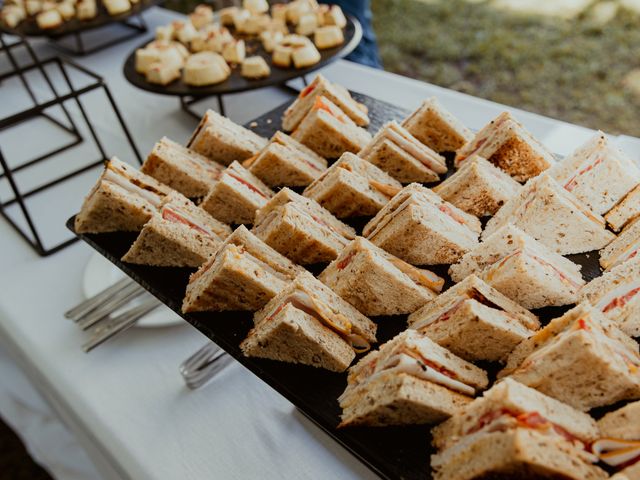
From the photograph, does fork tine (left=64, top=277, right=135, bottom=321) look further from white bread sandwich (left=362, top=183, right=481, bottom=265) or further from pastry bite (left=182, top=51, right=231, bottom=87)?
pastry bite (left=182, top=51, right=231, bottom=87)

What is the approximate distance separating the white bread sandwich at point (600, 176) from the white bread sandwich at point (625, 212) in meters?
0.03

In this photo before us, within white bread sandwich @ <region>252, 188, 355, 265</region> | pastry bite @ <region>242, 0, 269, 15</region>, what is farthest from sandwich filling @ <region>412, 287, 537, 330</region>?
pastry bite @ <region>242, 0, 269, 15</region>

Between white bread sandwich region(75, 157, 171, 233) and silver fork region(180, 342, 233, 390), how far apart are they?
54cm

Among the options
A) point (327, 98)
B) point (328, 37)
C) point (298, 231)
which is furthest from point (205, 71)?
point (298, 231)

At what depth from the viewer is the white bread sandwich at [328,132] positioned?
2.37 metres

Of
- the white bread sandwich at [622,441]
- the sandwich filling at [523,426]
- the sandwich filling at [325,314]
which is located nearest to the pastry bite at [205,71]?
the sandwich filling at [325,314]

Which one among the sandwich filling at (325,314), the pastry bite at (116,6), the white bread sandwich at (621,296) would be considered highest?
the white bread sandwich at (621,296)

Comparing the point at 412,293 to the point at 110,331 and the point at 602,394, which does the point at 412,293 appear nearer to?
the point at 602,394

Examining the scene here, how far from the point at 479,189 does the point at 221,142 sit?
111 centimetres

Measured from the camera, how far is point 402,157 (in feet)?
7.11

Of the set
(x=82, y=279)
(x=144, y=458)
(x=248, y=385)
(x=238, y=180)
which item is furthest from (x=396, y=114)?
(x=144, y=458)

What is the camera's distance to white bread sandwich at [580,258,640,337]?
1442 millimetres

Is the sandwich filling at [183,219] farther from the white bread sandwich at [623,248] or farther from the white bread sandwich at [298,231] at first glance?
the white bread sandwich at [623,248]

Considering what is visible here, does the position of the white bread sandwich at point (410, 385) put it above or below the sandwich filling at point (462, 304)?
below
